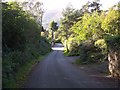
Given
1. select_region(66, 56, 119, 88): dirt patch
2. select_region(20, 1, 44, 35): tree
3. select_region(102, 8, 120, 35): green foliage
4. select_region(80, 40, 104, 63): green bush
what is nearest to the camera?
select_region(66, 56, 119, 88): dirt patch

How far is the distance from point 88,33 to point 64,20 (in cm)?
4791

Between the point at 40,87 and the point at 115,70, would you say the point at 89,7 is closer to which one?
the point at 115,70

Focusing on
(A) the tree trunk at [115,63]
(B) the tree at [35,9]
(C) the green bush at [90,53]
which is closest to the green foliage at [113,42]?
(A) the tree trunk at [115,63]

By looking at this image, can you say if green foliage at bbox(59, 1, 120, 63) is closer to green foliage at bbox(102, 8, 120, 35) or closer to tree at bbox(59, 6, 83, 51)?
green foliage at bbox(102, 8, 120, 35)

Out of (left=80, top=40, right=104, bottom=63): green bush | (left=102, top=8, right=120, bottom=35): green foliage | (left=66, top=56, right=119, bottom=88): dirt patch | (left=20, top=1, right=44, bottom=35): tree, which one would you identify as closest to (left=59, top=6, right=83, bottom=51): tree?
(left=20, top=1, right=44, bottom=35): tree

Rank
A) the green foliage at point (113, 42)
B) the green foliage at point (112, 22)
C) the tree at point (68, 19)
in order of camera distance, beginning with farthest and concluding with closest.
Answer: the tree at point (68, 19) → the green foliage at point (112, 22) → the green foliage at point (113, 42)

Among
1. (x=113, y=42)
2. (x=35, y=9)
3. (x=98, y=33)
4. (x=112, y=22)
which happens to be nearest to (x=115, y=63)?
(x=113, y=42)

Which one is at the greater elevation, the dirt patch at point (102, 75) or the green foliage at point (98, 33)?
the green foliage at point (98, 33)

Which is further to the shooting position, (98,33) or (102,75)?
(98,33)

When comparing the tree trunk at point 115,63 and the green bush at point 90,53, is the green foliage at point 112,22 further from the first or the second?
the tree trunk at point 115,63

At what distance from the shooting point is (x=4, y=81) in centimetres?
1533

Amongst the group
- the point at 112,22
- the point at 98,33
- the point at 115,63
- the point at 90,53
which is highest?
the point at 112,22

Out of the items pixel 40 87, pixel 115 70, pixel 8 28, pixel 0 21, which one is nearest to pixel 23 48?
pixel 8 28

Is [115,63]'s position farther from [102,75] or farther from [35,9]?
[35,9]
